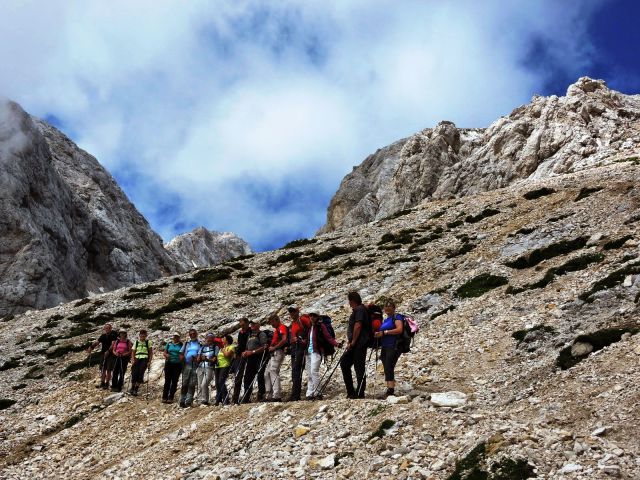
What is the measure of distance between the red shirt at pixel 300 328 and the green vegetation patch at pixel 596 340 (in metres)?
7.22

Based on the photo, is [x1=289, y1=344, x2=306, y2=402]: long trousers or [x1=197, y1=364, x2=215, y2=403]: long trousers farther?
[x1=197, y1=364, x2=215, y2=403]: long trousers

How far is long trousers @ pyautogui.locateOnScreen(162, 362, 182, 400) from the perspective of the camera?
867 inches

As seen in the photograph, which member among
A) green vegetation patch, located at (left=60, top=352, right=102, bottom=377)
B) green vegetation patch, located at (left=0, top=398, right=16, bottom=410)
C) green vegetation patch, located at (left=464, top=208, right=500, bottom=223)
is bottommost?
green vegetation patch, located at (left=0, top=398, right=16, bottom=410)

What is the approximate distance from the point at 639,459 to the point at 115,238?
4764 inches

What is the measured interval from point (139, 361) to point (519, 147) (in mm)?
71281

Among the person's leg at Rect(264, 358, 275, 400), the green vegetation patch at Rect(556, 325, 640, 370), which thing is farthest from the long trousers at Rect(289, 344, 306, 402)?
the green vegetation patch at Rect(556, 325, 640, 370)

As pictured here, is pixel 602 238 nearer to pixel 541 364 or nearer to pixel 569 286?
pixel 569 286

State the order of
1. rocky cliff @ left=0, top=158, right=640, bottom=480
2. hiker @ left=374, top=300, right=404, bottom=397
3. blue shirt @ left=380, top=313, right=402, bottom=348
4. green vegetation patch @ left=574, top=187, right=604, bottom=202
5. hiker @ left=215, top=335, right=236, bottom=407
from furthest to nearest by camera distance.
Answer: green vegetation patch @ left=574, top=187, right=604, bottom=202
hiker @ left=215, top=335, right=236, bottom=407
blue shirt @ left=380, top=313, right=402, bottom=348
hiker @ left=374, top=300, right=404, bottom=397
rocky cliff @ left=0, top=158, right=640, bottom=480

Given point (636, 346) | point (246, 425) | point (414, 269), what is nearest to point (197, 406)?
point (246, 425)

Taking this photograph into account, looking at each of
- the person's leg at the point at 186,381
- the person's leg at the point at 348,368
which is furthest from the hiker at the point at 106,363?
the person's leg at the point at 348,368

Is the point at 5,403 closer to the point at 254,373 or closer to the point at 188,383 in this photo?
the point at 188,383

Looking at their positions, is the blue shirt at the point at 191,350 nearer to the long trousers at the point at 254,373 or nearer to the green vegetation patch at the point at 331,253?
the long trousers at the point at 254,373

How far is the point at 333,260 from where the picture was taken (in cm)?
4634

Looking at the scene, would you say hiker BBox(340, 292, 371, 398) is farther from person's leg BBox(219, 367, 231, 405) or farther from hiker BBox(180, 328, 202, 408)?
hiker BBox(180, 328, 202, 408)
